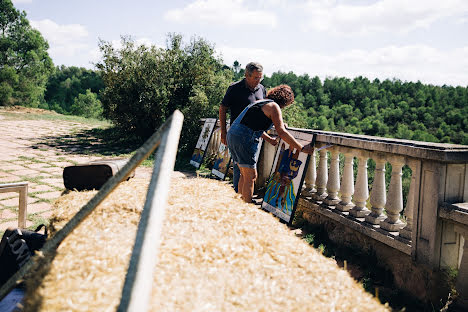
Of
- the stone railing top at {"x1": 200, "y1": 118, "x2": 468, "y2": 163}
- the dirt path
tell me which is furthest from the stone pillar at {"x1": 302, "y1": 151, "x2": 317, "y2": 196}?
the dirt path

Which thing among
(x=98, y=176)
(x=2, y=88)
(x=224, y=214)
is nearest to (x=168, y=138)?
(x=224, y=214)

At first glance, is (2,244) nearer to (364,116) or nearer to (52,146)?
(52,146)

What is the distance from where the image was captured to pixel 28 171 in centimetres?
698

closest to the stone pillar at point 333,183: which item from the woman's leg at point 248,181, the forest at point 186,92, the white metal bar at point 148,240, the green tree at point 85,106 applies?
the woman's leg at point 248,181

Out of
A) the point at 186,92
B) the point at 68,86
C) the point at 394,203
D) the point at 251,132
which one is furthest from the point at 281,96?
the point at 68,86

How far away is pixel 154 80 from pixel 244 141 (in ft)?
31.6

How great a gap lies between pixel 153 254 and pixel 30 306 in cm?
60

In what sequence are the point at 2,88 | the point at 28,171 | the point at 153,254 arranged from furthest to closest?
the point at 2,88 < the point at 28,171 < the point at 153,254

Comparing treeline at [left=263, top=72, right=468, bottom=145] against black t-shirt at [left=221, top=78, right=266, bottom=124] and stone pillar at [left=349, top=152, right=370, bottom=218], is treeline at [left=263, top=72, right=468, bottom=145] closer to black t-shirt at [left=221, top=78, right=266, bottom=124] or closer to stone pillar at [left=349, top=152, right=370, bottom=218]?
black t-shirt at [left=221, top=78, right=266, bottom=124]

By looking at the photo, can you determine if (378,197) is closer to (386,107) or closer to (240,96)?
(240,96)

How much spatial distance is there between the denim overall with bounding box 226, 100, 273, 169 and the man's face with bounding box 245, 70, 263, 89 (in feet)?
2.16

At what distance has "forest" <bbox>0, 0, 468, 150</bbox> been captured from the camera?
1277 centimetres

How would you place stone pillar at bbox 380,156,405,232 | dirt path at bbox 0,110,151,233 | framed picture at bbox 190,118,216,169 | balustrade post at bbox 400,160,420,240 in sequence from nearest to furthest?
balustrade post at bbox 400,160,420,240, stone pillar at bbox 380,156,405,232, dirt path at bbox 0,110,151,233, framed picture at bbox 190,118,216,169

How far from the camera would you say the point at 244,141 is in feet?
13.1
